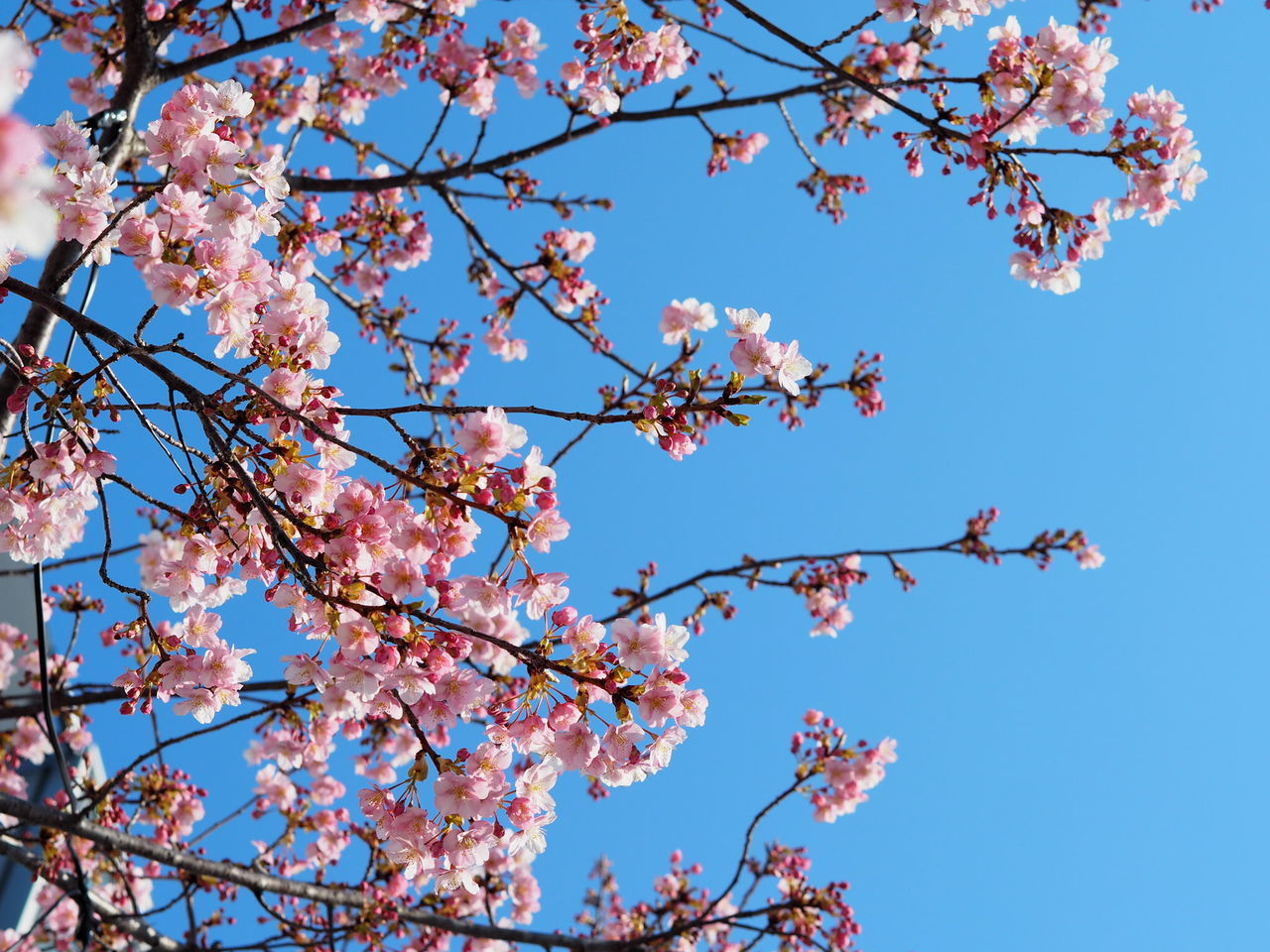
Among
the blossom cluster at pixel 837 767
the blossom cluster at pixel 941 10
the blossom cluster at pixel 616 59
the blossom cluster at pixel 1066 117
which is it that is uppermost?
the blossom cluster at pixel 616 59

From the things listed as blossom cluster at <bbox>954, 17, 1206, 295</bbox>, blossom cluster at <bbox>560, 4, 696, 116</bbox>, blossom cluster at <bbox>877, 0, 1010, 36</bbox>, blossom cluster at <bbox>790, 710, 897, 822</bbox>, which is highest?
blossom cluster at <bbox>560, 4, 696, 116</bbox>

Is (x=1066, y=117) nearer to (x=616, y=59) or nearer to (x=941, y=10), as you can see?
(x=941, y=10)

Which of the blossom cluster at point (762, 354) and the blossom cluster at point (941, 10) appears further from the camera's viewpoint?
the blossom cluster at point (941, 10)

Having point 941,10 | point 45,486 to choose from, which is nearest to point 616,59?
point 941,10

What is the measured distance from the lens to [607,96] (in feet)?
14.4

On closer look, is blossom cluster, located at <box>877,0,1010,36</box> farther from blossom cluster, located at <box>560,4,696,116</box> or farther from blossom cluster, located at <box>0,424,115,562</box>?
blossom cluster, located at <box>0,424,115,562</box>

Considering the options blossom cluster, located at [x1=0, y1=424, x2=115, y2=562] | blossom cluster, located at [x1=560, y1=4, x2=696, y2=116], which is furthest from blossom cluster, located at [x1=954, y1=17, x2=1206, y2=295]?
blossom cluster, located at [x1=0, y1=424, x2=115, y2=562]

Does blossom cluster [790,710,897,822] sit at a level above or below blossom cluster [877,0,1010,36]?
below

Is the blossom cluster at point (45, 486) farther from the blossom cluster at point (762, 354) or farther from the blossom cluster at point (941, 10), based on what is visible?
the blossom cluster at point (941, 10)

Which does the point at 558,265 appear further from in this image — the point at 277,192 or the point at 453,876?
the point at 453,876

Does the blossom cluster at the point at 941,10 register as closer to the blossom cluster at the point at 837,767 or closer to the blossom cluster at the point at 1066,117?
the blossom cluster at the point at 1066,117

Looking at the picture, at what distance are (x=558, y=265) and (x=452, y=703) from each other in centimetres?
317

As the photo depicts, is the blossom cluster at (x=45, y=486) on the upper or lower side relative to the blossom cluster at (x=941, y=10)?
lower

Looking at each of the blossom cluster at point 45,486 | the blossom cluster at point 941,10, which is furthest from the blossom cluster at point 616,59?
the blossom cluster at point 45,486
